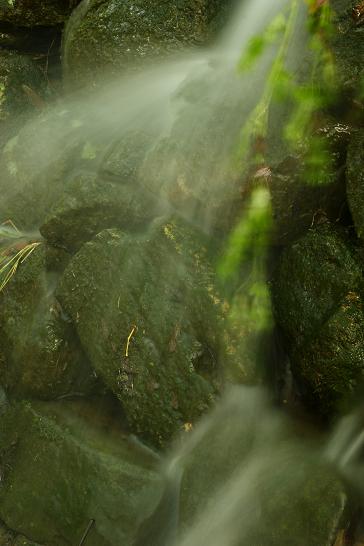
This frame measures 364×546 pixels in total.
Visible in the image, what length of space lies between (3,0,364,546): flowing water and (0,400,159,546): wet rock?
19cm

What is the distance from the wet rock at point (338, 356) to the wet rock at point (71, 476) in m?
1.33

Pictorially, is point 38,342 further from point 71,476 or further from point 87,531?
point 87,531

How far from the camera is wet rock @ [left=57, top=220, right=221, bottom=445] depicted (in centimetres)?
329

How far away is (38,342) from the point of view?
373cm

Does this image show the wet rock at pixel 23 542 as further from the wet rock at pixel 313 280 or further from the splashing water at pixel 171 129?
the splashing water at pixel 171 129

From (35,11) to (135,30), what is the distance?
1421 millimetres

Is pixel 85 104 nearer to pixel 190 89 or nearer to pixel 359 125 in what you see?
pixel 190 89

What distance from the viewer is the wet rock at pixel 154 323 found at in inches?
129

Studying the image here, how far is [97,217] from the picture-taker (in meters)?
3.77

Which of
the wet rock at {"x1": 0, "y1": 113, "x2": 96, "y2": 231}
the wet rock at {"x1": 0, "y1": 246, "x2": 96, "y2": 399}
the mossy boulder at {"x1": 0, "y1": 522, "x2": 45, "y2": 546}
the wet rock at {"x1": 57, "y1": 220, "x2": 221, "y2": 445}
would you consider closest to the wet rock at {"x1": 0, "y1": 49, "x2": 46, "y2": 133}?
the wet rock at {"x1": 0, "y1": 113, "x2": 96, "y2": 231}

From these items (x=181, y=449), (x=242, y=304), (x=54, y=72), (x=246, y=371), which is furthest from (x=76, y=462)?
(x=54, y=72)

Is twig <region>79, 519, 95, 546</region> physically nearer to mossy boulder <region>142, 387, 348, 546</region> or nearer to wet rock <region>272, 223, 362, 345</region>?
mossy boulder <region>142, 387, 348, 546</region>

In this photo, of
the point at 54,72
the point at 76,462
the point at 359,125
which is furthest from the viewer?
the point at 54,72

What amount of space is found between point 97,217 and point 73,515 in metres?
2.20
